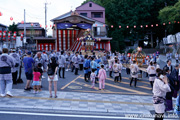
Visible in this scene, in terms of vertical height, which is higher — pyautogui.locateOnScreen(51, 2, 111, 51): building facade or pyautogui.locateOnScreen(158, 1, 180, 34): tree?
pyautogui.locateOnScreen(158, 1, 180, 34): tree

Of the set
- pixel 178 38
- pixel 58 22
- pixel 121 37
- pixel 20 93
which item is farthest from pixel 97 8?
pixel 20 93

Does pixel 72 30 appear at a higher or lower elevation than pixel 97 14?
lower

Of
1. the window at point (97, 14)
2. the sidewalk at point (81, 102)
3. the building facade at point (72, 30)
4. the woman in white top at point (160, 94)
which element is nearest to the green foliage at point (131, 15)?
the window at point (97, 14)

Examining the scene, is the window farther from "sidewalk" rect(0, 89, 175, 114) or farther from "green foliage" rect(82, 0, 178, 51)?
"sidewalk" rect(0, 89, 175, 114)

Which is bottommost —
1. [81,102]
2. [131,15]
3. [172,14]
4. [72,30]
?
[81,102]

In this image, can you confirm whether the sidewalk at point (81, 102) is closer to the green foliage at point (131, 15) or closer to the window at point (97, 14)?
the green foliage at point (131, 15)

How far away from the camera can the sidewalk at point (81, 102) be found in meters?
7.65

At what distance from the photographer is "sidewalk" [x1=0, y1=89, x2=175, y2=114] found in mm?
7649

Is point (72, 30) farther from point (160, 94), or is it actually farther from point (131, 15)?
point (160, 94)

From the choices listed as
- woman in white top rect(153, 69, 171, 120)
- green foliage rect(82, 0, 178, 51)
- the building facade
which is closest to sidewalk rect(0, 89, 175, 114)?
woman in white top rect(153, 69, 171, 120)

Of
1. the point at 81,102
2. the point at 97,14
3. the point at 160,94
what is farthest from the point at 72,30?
the point at 160,94

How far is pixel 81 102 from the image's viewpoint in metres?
8.55

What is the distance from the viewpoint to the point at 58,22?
1395 inches

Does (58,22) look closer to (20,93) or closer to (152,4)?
(152,4)
